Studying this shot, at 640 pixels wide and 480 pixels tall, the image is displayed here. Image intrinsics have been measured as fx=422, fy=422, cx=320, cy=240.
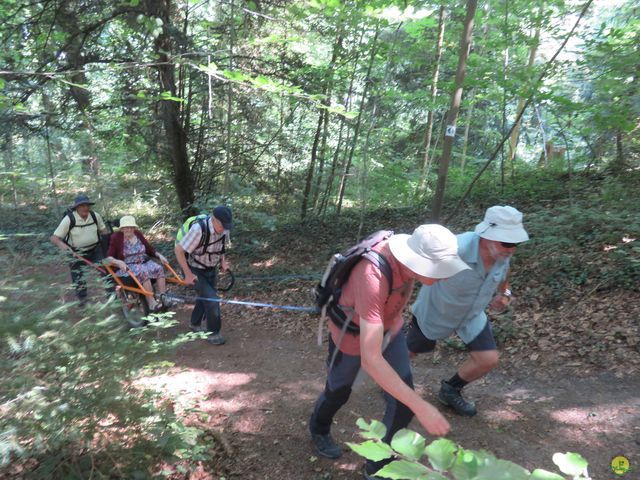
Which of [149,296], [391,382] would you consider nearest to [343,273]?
[391,382]

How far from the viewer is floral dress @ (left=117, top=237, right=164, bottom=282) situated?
606 centimetres

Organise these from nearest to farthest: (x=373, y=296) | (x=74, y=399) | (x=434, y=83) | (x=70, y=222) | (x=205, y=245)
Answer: (x=373, y=296) < (x=74, y=399) < (x=205, y=245) < (x=70, y=222) < (x=434, y=83)

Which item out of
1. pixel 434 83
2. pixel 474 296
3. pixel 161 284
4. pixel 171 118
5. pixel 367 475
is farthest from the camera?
pixel 171 118

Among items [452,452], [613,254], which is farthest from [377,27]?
[452,452]

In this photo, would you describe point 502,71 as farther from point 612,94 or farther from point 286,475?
point 286,475

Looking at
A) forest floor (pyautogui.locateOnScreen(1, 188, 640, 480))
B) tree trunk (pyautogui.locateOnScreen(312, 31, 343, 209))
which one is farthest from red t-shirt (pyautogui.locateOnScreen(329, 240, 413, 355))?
tree trunk (pyautogui.locateOnScreen(312, 31, 343, 209))

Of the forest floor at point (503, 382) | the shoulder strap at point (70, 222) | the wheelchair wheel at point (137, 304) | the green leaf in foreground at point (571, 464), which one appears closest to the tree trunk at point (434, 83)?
the forest floor at point (503, 382)

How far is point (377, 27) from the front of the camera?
780 centimetres

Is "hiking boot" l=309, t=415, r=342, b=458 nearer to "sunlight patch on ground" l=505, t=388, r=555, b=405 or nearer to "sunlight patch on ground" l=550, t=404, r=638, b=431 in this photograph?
"sunlight patch on ground" l=505, t=388, r=555, b=405

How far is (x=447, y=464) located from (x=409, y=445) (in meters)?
0.11

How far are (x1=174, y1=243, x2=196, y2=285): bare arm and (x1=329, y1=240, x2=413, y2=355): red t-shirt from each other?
2.98m

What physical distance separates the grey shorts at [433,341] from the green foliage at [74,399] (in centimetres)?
195

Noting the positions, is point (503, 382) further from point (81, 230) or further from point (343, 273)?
point (81, 230)

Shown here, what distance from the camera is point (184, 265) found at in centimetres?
530
